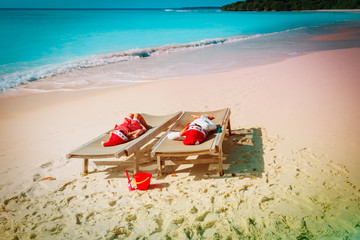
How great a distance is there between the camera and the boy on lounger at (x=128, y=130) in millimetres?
4309

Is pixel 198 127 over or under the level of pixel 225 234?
over

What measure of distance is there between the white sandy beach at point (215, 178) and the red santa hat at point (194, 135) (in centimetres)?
50

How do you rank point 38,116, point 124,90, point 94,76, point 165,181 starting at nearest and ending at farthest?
1. point 165,181
2. point 38,116
3. point 124,90
4. point 94,76

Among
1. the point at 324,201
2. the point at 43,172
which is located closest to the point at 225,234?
the point at 324,201

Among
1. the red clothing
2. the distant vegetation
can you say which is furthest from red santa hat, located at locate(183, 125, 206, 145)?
the distant vegetation

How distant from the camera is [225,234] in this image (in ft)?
9.13

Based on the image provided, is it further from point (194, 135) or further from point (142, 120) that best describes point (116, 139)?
point (194, 135)

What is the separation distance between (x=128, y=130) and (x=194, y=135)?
123 cm

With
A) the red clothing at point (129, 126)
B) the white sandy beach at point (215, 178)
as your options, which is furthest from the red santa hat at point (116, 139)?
the white sandy beach at point (215, 178)

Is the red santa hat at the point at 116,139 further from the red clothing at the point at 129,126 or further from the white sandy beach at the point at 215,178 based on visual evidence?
the white sandy beach at the point at 215,178

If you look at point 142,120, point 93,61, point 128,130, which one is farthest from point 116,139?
point 93,61

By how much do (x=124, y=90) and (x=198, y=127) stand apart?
5.62 metres

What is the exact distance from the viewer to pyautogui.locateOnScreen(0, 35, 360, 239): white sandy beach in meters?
2.95

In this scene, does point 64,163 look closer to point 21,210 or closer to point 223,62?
point 21,210
